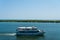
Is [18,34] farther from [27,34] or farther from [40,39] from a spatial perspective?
[40,39]

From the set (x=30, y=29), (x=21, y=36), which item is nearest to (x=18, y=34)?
(x=21, y=36)

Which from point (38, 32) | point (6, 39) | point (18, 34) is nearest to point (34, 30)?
point (38, 32)

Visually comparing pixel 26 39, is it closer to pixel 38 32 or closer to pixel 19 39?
pixel 19 39

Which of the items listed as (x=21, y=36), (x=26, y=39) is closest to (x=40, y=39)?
(x=26, y=39)

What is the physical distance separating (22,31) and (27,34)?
1366mm

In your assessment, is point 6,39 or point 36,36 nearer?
point 6,39

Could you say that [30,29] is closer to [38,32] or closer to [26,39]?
[38,32]

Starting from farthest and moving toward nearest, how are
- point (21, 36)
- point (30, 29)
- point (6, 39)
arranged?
point (30, 29) < point (21, 36) < point (6, 39)

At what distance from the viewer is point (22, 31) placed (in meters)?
28.6

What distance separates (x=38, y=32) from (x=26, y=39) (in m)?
3.68

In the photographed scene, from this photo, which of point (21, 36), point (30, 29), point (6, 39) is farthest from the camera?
point (30, 29)

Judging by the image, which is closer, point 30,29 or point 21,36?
point 21,36

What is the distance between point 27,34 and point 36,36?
1.59 meters

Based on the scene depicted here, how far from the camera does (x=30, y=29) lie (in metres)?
29.3
